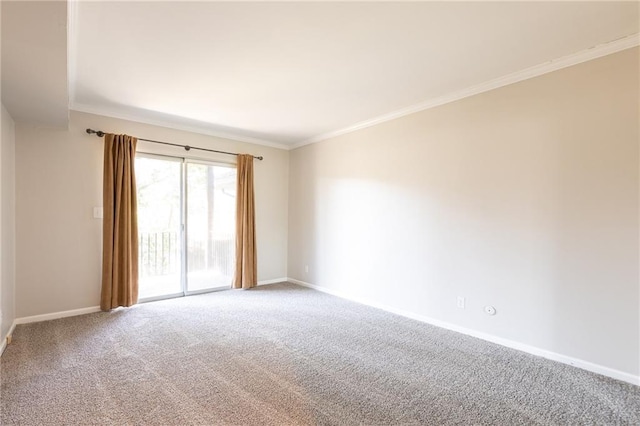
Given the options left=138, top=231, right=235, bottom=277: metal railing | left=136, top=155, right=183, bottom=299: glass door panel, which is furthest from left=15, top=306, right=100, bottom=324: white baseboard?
left=138, top=231, right=235, bottom=277: metal railing

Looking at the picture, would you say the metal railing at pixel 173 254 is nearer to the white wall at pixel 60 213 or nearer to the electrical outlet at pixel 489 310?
the white wall at pixel 60 213

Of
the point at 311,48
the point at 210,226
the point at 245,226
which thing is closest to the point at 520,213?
the point at 311,48

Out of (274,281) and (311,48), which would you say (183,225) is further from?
(311,48)

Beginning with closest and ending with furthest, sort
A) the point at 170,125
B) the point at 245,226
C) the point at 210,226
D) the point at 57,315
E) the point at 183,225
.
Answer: the point at 57,315, the point at 170,125, the point at 183,225, the point at 210,226, the point at 245,226

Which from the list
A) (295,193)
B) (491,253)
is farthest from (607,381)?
(295,193)

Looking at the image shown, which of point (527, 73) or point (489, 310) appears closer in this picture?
point (527, 73)

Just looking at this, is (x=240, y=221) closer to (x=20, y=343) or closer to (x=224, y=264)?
(x=224, y=264)

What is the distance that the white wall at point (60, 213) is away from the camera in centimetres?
329

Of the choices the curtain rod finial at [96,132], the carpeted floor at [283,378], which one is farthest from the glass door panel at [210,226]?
the carpeted floor at [283,378]

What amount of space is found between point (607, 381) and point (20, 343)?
16.2 feet

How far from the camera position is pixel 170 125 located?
426 centimetres

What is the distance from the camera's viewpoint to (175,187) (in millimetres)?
4391

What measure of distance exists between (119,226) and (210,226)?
1.27m

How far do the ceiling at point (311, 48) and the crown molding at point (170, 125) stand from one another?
1.4 inches
